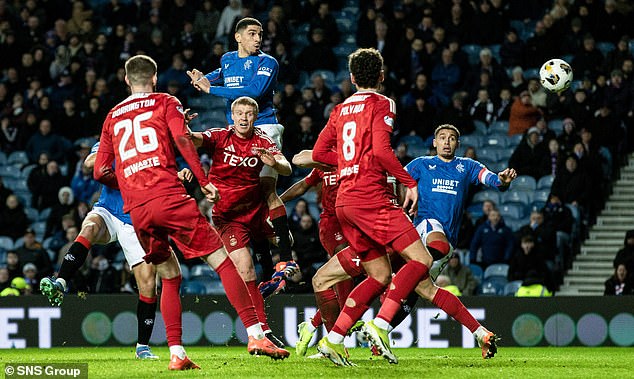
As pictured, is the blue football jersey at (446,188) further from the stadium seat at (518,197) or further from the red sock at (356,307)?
the stadium seat at (518,197)

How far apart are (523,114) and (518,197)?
5.02 feet

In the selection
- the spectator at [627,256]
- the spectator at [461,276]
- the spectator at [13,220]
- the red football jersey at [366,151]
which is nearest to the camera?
the red football jersey at [366,151]

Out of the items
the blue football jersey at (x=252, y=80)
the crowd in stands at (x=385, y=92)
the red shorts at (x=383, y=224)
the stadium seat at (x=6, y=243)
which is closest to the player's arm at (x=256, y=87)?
the blue football jersey at (x=252, y=80)

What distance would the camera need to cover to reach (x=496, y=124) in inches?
722

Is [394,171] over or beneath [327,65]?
beneath

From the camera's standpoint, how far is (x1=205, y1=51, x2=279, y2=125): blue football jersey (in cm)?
1023

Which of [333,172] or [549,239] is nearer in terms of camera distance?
[333,172]

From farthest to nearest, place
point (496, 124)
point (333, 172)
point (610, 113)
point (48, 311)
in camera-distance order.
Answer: point (496, 124) → point (610, 113) → point (48, 311) → point (333, 172)

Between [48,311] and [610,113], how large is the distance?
8.89 metres

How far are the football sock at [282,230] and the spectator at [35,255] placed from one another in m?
6.68

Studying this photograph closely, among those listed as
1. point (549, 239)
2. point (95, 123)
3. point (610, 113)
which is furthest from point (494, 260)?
point (95, 123)

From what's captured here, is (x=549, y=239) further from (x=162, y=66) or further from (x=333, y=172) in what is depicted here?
(x=162, y=66)

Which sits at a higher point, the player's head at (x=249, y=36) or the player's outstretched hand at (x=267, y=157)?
the player's head at (x=249, y=36)

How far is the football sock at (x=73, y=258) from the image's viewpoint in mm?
10102
